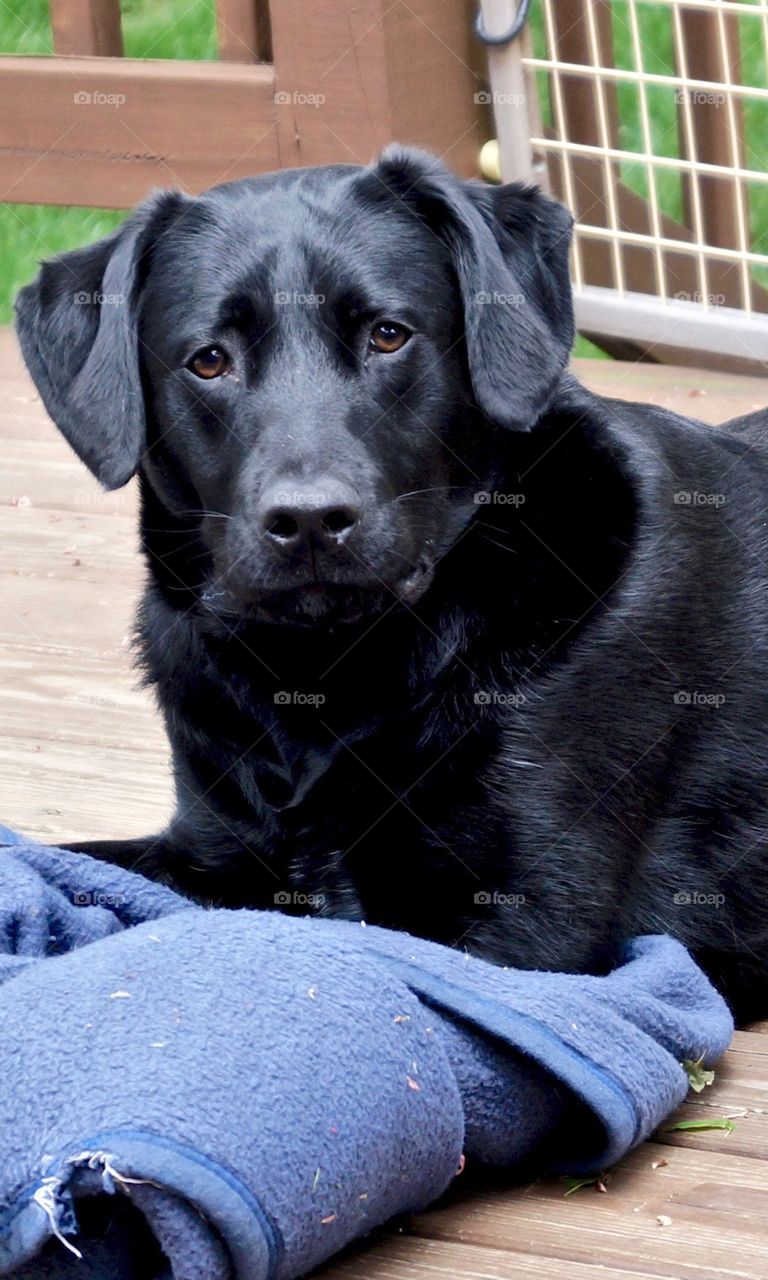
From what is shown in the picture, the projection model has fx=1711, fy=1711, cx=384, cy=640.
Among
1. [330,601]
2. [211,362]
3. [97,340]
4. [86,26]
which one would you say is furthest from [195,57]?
[330,601]

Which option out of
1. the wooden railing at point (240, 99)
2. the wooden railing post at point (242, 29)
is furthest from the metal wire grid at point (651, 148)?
the wooden railing post at point (242, 29)

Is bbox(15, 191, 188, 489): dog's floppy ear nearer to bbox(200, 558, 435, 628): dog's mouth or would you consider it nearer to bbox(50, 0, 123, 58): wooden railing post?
bbox(200, 558, 435, 628): dog's mouth

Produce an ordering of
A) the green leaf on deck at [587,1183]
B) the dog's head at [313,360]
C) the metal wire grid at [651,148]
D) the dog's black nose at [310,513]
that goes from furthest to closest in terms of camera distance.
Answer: the metal wire grid at [651,148]
the dog's head at [313,360]
the dog's black nose at [310,513]
the green leaf on deck at [587,1183]

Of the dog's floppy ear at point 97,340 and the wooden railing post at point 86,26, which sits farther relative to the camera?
the wooden railing post at point 86,26

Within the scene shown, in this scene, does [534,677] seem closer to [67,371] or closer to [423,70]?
[67,371]

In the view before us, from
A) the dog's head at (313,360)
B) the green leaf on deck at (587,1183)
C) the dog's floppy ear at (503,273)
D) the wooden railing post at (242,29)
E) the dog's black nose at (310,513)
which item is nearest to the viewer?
the green leaf on deck at (587,1183)

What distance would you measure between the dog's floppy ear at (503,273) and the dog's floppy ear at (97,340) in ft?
1.18

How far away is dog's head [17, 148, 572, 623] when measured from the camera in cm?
212

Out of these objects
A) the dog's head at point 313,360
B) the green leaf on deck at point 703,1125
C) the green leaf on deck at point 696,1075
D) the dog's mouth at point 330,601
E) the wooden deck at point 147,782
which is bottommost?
the green leaf on deck at point 703,1125

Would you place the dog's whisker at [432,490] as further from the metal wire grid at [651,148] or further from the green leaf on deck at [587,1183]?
the metal wire grid at [651,148]

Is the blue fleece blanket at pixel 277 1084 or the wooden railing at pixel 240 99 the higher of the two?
the wooden railing at pixel 240 99

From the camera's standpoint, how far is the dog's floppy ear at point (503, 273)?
87.7 inches

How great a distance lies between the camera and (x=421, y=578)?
2.24m

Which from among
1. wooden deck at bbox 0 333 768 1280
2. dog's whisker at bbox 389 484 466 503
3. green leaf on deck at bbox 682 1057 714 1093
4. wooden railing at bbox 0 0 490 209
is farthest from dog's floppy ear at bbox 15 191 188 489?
wooden railing at bbox 0 0 490 209
